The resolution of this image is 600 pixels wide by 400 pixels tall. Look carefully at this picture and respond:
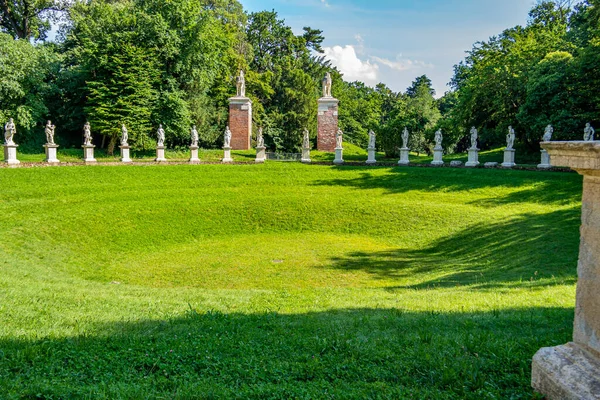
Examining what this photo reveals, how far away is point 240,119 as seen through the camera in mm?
32469

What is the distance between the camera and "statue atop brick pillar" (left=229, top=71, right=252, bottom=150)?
106ft

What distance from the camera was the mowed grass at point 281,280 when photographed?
3730mm

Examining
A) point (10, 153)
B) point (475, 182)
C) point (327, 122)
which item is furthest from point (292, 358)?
point (327, 122)

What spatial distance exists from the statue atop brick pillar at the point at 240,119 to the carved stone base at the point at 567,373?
3050 centimetres

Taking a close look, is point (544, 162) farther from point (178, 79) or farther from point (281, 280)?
point (178, 79)

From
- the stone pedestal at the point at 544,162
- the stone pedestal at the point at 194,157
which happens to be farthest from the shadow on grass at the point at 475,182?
the stone pedestal at the point at 194,157

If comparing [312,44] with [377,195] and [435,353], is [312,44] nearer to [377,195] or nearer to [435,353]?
[377,195]

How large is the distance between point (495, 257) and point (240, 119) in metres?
25.1

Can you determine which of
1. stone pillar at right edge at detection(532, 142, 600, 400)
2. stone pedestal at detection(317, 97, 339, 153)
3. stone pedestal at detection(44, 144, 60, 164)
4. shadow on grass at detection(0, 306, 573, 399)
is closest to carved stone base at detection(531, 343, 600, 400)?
stone pillar at right edge at detection(532, 142, 600, 400)

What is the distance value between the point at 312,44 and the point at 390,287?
48.9 m

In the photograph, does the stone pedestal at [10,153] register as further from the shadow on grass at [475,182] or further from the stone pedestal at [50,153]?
the shadow on grass at [475,182]

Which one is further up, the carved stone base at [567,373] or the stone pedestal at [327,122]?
the stone pedestal at [327,122]

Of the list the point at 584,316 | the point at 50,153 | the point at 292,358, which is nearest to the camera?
the point at 584,316

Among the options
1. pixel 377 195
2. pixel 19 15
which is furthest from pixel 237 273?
pixel 19 15
